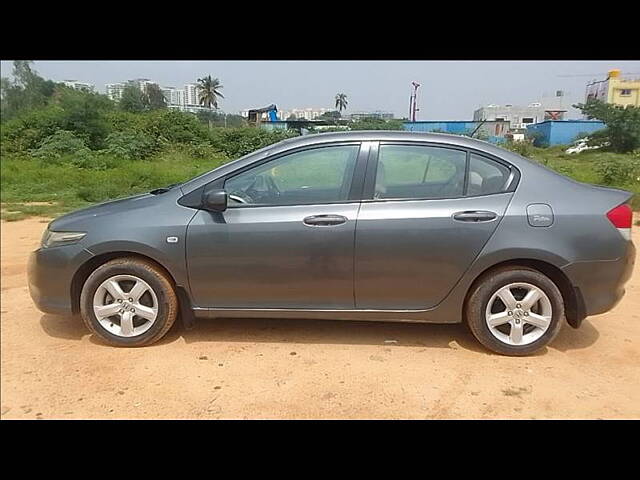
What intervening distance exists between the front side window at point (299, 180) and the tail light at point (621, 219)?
1.78 meters

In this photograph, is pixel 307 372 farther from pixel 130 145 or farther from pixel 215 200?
pixel 130 145

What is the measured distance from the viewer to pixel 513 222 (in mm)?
2936

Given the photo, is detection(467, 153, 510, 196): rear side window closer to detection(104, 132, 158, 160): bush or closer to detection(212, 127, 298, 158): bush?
detection(104, 132, 158, 160): bush

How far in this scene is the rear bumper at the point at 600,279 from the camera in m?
2.93

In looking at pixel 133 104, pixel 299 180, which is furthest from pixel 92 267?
pixel 133 104

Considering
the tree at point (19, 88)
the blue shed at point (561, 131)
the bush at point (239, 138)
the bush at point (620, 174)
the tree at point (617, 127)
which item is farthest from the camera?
the blue shed at point (561, 131)

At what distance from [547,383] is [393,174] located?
5.56 feet

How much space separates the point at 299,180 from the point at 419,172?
2.89 feet

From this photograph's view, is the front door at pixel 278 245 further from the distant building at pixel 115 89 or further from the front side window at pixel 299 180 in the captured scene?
the distant building at pixel 115 89

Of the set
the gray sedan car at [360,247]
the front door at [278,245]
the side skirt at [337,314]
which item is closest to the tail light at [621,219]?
the gray sedan car at [360,247]

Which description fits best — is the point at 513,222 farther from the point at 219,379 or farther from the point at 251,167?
the point at 219,379

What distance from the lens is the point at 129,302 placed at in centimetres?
311

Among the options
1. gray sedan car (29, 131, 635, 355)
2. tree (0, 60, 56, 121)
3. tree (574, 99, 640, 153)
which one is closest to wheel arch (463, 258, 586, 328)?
gray sedan car (29, 131, 635, 355)

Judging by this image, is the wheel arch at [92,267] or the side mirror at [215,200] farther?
the wheel arch at [92,267]
